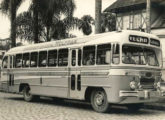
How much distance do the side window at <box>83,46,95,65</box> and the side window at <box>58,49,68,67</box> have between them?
1.34 metres

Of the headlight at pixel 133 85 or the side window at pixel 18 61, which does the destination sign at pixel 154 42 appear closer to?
the headlight at pixel 133 85

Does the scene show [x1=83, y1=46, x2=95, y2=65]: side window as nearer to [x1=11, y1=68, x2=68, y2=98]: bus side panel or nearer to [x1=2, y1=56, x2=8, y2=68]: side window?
[x1=11, y1=68, x2=68, y2=98]: bus side panel

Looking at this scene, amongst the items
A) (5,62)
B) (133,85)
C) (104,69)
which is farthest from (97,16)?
(133,85)

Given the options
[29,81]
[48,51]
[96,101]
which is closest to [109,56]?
[96,101]

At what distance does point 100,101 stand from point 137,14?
27843mm

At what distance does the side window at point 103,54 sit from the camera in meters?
14.2

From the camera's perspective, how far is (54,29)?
30.6 meters

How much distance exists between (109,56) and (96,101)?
5.90 ft

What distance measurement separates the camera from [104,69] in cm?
1437

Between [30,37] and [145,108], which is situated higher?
[30,37]

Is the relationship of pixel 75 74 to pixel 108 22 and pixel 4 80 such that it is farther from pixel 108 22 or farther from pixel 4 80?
pixel 108 22

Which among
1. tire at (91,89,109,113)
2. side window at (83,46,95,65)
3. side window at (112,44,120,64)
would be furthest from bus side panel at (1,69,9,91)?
side window at (112,44,120,64)

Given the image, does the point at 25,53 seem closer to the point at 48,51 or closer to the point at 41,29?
the point at 48,51

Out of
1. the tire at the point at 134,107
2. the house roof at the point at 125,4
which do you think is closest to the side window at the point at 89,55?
the tire at the point at 134,107
